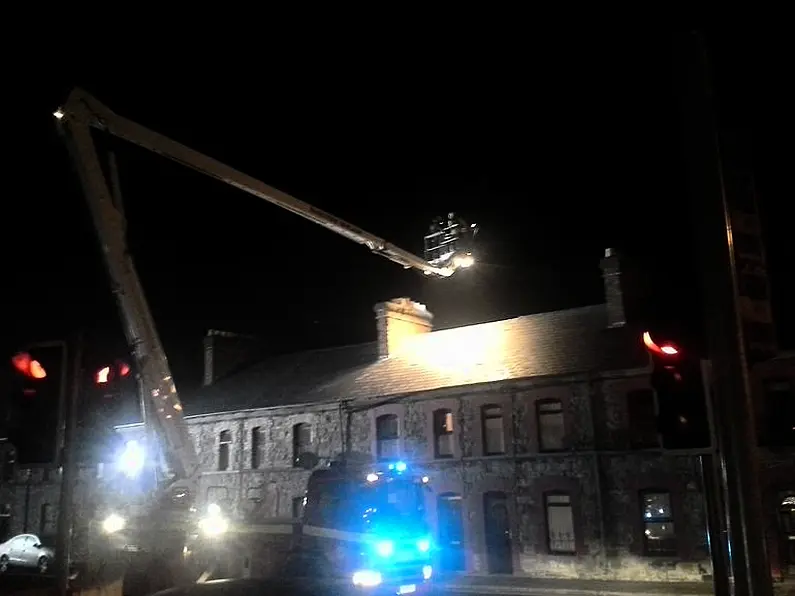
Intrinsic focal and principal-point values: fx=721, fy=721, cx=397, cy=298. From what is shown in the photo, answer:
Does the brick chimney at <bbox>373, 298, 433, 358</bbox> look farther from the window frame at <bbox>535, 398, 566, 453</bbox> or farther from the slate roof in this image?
the window frame at <bbox>535, 398, 566, 453</bbox>

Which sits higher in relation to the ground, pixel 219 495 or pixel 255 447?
pixel 255 447

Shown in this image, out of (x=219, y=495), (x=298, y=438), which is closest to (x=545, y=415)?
(x=298, y=438)

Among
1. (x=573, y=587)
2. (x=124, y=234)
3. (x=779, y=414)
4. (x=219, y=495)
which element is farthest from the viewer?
(x=219, y=495)

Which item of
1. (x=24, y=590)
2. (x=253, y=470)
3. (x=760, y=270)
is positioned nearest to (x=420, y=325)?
(x=253, y=470)

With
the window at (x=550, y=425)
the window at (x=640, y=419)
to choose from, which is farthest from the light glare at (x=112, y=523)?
the window at (x=640, y=419)

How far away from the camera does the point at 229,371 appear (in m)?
37.0

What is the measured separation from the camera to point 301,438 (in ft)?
94.0

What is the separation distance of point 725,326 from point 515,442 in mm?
20780

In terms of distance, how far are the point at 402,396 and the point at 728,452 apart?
22.9 meters

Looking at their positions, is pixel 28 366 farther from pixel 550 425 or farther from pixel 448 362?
pixel 448 362

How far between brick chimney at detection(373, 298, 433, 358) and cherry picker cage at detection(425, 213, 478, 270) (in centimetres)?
1029

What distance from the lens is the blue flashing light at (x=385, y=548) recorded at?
13.4m

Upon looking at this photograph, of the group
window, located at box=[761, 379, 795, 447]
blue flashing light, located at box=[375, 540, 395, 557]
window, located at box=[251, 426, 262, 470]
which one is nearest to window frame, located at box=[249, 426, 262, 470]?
window, located at box=[251, 426, 262, 470]

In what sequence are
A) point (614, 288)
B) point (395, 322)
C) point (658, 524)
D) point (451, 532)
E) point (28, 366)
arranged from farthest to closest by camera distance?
point (395, 322), point (451, 532), point (614, 288), point (658, 524), point (28, 366)
